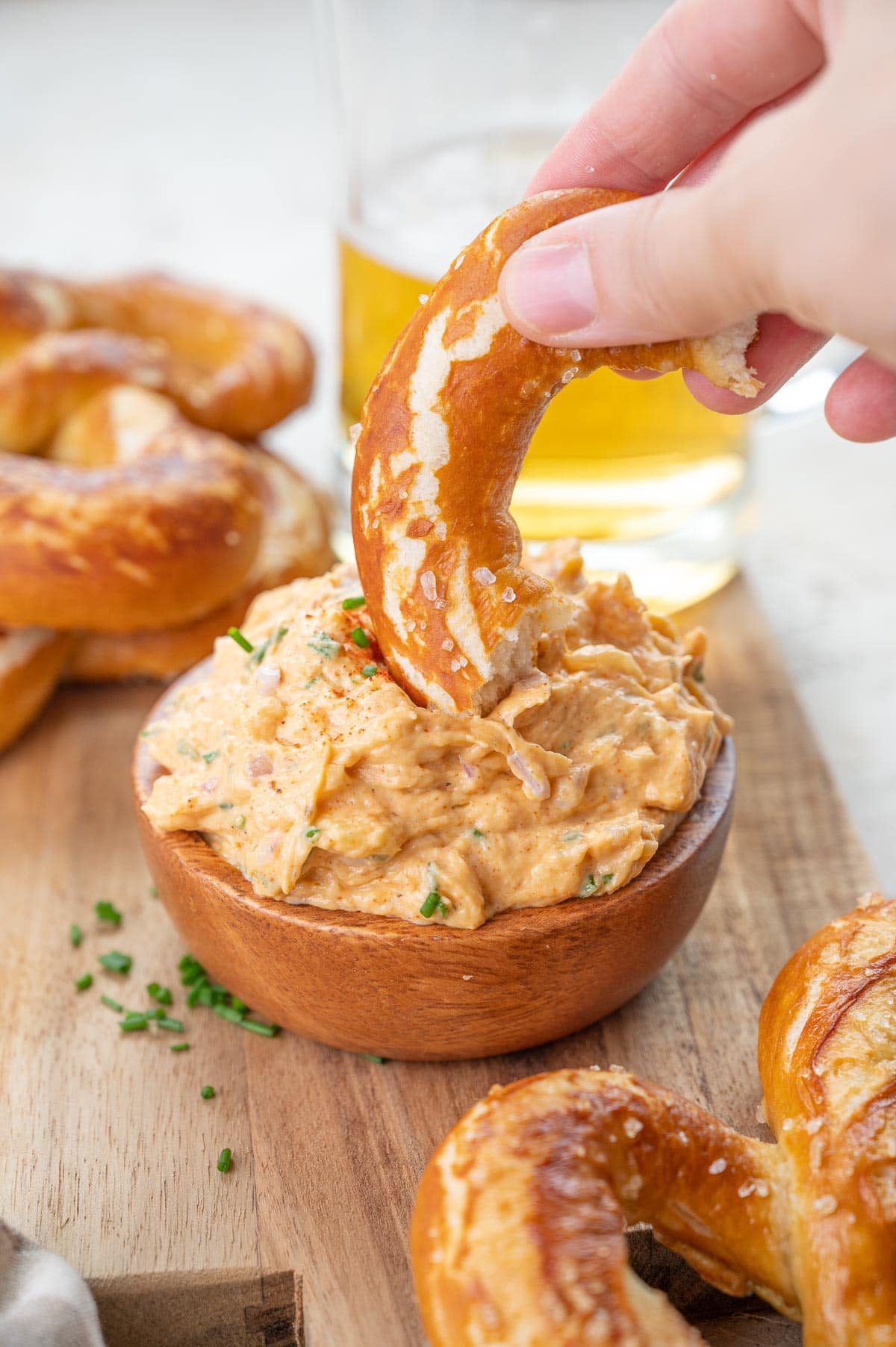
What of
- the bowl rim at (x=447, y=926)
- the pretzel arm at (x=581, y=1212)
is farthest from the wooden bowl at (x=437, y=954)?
the pretzel arm at (x=581, y=1212)

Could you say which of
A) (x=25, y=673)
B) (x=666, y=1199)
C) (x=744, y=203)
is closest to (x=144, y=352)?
(x=25, y=673)

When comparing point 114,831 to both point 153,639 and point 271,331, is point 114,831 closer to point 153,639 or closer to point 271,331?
point 153,639

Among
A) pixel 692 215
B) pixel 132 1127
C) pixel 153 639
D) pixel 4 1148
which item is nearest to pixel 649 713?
pixel 692 215

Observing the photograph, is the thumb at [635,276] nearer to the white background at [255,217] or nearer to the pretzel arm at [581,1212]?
the pretzel arm at [581,1212]

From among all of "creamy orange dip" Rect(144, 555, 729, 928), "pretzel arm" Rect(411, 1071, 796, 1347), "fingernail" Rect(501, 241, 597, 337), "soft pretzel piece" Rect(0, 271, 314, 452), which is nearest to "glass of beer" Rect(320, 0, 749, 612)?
"soft pretzel piece" Rect(0, 271, 314, 452)

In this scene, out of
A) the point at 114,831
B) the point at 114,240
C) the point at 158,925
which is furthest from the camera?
the point at 114,240

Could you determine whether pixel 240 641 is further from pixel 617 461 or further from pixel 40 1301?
pixel 617 461
